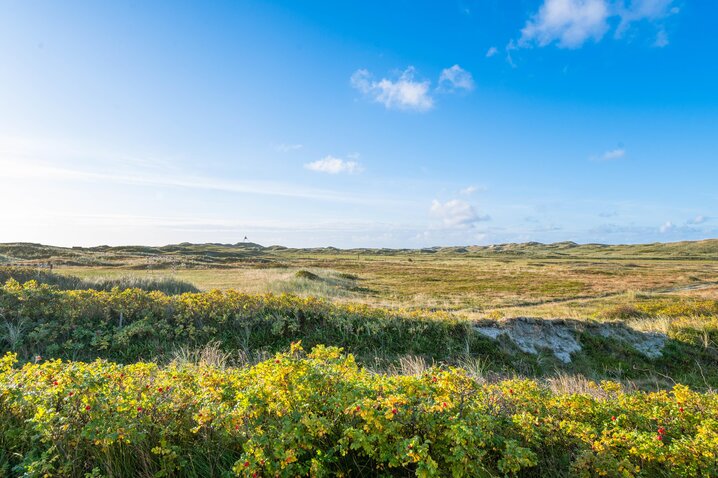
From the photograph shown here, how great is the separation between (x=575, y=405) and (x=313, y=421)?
3.14 meters

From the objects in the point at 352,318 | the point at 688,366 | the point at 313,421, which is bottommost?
the point at 688,366

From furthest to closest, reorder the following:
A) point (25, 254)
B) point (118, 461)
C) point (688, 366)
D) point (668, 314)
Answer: point (25, 254)
point (668, 314)
point (688, 366)
point (118, 461)

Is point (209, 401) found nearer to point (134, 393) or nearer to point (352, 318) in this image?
point (134, 393)

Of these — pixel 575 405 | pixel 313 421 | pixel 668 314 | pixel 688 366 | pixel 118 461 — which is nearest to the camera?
pixel 313 421

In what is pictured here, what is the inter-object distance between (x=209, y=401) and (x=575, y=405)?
4.23 metres

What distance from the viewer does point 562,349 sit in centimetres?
1309

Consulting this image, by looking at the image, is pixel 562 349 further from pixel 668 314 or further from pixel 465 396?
pixel 668 314

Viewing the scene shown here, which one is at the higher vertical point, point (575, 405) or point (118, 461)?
point (575, 405)

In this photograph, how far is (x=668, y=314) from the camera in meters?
21.3

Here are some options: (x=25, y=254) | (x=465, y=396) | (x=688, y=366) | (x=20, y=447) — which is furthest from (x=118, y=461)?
(x=25, y=254)

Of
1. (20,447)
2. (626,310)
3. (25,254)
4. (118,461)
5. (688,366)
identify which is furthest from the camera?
(25,254)

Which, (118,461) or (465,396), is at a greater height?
(465,396)

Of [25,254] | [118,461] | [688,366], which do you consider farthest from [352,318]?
[25,254]

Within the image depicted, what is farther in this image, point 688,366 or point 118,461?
point 688,366
